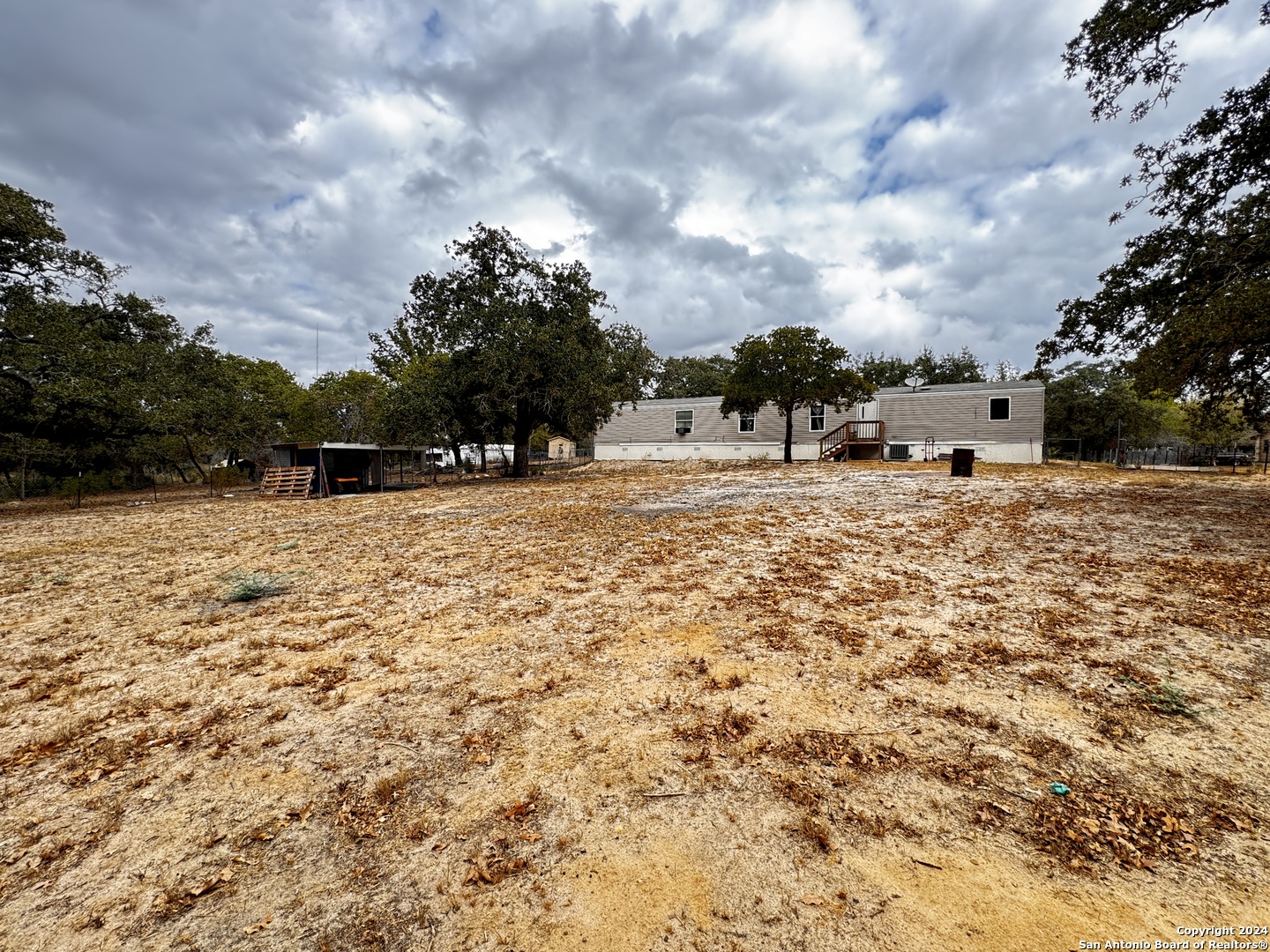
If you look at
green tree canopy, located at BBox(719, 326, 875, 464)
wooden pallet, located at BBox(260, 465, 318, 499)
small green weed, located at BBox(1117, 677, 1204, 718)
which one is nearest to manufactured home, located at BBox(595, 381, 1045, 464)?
green tree canopy, located at BBox(719, 326, 875, 464)

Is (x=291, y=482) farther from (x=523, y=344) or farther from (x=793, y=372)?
(x=793, y=372)

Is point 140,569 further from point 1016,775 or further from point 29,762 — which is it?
point 1016,775

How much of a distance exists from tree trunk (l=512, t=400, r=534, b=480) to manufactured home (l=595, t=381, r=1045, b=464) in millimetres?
6747

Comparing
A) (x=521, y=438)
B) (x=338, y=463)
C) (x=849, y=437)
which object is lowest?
(x=338, y=463)

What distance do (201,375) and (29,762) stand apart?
87.3 feet

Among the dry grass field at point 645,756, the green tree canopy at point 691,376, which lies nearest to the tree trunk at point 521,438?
the dry grass field at point 645,756

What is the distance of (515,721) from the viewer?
3.02 metres

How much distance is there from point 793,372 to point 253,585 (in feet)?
76.5

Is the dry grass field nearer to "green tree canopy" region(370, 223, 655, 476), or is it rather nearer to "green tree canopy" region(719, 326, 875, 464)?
"green tree canopy" region(370, 223, 655, 476)

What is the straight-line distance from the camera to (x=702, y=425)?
33.8 meters

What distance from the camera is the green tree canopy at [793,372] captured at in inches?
961

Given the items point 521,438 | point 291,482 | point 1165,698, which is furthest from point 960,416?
point 291,482

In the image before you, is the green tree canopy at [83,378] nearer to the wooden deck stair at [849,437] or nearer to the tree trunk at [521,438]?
the tree trunk at [521,438]

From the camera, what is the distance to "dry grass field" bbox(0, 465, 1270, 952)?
179 cm
